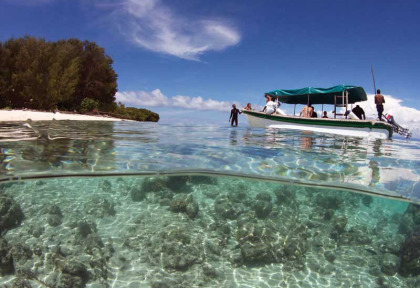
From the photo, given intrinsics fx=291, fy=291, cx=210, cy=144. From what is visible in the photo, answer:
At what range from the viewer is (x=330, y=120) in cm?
2064

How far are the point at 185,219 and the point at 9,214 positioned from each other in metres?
5.79

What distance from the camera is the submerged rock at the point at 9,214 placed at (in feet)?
31.3

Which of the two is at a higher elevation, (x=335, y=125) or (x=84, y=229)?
(x=335, y=125)

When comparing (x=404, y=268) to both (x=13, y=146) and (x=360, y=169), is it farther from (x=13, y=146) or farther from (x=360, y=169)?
(x=13, y=146)

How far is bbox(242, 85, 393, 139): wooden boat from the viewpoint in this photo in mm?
20109

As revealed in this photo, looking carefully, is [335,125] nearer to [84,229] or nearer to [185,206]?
[185,206]

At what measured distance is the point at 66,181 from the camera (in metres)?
10.1

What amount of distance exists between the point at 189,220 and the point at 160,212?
109 cm

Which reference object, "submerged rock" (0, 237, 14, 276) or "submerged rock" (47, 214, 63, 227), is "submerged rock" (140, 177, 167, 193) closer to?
"submerged rock" (47, 214, 63, 227)

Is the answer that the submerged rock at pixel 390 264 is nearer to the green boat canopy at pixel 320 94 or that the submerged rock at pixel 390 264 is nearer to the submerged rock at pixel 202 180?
the submerged rock at pixel 202 180

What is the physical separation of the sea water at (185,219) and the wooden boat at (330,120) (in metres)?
9.56

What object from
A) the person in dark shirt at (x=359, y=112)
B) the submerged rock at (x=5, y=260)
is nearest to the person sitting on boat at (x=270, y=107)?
the person in dark shirt at (x=359, y=112)

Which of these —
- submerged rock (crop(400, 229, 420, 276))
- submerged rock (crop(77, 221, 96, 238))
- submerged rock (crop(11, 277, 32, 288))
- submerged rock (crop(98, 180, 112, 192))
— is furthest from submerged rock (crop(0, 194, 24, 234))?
submerged rock (crop(400, 229, 420, 276))

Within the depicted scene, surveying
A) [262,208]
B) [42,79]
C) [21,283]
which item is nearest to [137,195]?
[21,283]
